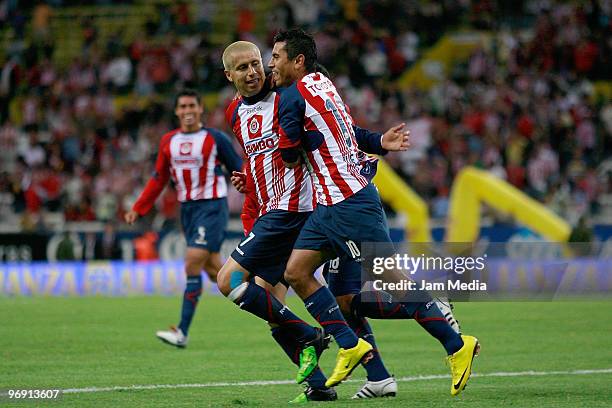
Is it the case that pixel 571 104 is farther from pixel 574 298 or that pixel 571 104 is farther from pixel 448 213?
pixel 574 298

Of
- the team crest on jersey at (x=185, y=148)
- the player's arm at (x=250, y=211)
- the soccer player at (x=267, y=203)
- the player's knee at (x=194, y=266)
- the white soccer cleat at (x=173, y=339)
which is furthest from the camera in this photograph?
the team crest on jersey at (x=185, y=148)

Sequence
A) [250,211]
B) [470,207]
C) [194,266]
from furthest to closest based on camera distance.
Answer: [470,207], [194,266], [250,211]

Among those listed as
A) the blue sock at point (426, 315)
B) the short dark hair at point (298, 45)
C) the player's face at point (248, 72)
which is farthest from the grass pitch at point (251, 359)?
the short dark hair at point (298, 45)

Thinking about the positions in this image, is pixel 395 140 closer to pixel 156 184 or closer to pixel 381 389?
pixel 381 389

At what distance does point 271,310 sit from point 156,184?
502cm

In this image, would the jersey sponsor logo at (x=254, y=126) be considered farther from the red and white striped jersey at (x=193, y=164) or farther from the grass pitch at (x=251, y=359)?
the red and white striped jersey at (x=193, y=164)

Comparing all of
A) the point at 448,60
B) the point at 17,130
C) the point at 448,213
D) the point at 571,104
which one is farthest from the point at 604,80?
the point at 17,130

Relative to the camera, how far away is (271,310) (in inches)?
319

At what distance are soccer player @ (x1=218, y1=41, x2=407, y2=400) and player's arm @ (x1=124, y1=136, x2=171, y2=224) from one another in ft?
14.1

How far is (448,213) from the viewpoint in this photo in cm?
2133

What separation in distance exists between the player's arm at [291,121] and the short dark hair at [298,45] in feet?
0.87

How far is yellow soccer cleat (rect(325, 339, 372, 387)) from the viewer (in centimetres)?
766

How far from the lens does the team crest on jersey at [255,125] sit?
8.43 m

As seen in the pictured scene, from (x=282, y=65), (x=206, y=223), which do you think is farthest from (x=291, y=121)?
(x=206, y=223)
